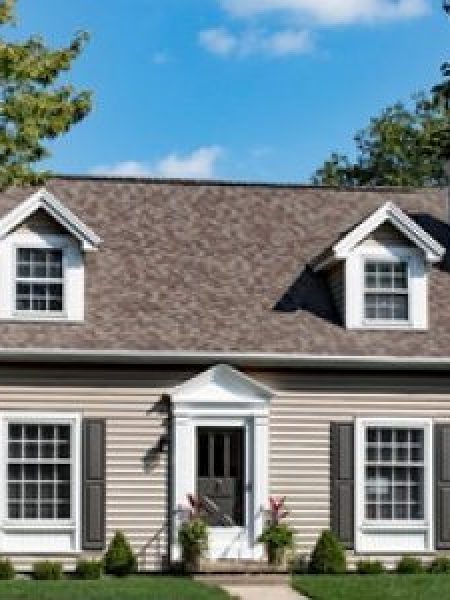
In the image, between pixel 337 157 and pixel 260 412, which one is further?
pixel 337 157

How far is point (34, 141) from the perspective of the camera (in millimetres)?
25344

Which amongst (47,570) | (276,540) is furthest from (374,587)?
(47,570)

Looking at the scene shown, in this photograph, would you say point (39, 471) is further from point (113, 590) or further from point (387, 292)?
point (387, 292)

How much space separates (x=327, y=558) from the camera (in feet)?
92.6

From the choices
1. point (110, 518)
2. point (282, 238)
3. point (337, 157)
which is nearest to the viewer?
point (110, 518)

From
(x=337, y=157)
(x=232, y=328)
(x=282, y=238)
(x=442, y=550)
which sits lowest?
(x=442, y=550)

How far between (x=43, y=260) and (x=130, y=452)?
3978 mm

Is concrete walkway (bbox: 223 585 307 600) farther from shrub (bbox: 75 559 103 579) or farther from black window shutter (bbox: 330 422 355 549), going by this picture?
black window shutter (bbox: 330 422 355 549)

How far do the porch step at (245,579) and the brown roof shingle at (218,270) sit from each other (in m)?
4.09

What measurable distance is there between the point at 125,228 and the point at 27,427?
17.6 feet

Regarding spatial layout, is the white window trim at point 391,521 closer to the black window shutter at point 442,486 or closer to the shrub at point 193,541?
the black window shutter at point 442,486

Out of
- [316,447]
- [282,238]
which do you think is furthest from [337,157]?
[316,447]

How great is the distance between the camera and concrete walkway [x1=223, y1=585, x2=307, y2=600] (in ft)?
81.6

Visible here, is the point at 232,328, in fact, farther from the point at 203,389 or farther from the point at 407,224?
the point at 407,224
